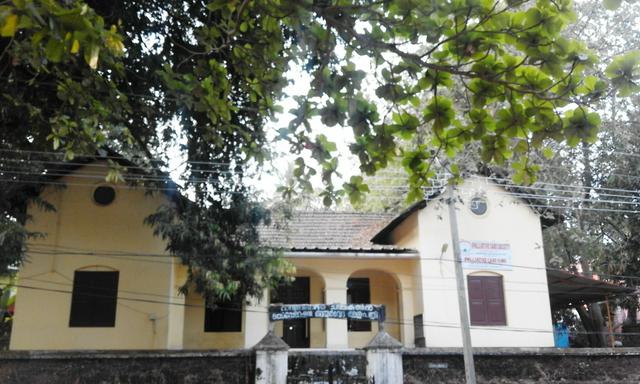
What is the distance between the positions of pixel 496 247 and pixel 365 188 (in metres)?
12.3

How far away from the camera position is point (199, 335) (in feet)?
51.3

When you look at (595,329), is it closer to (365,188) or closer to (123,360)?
(123,360)

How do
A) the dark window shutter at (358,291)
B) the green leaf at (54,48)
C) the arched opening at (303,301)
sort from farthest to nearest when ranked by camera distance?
the dark window shutter at (358,291)
the arched opening at (303,301)
the green leaf at (54,48)

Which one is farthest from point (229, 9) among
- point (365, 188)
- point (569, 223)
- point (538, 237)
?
point (569, 223)

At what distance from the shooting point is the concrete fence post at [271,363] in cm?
1134

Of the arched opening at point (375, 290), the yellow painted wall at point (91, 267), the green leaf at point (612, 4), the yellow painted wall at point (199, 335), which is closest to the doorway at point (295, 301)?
the arched opening at point (375, 290)

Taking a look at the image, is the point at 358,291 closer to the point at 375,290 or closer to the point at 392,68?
the point at 375,290

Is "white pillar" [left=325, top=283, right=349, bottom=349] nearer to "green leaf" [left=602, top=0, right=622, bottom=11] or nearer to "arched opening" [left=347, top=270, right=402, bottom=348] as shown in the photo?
"arched opening" [left=347, top=270, right=402, bottom=348]

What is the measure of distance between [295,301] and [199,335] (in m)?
3.07

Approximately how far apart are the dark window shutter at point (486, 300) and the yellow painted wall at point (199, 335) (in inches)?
243

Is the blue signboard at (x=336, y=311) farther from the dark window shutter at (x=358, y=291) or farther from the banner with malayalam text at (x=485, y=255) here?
the dark window shutter at (x=358, y=291)

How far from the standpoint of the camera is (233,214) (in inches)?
465

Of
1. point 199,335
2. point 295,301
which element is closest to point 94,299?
point 199,335

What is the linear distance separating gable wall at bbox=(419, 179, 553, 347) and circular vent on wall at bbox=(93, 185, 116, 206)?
806cm
